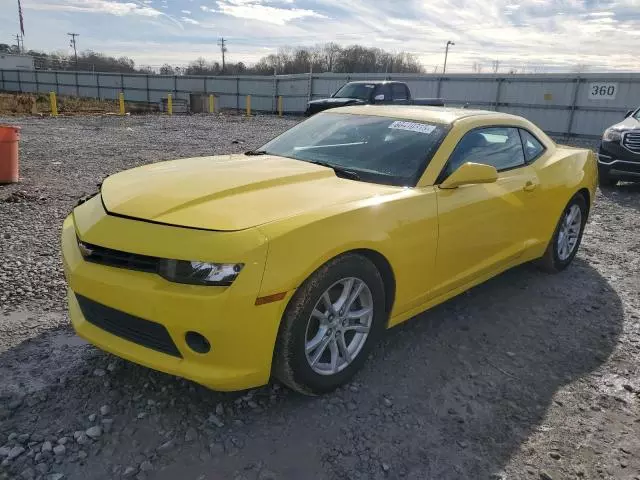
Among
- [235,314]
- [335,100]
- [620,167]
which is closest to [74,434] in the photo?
[235,314]

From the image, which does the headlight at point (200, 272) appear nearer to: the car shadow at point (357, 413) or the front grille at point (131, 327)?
the front grille at point (131, 327)

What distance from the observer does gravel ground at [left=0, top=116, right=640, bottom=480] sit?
230 centimetres

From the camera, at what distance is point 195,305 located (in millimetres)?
2246

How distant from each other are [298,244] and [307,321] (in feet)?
1.30

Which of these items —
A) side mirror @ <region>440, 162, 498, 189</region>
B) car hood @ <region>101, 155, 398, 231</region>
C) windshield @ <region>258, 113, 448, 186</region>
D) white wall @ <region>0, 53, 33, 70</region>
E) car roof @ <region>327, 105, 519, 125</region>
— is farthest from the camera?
white wall @ <region>0, 53, 33, 70</region>

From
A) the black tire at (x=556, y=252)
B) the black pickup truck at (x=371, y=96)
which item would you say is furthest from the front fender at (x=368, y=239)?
the black pickup truck at (x=371, y=96)

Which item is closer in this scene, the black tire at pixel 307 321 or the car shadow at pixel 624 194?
the black tire at pixel 307 321

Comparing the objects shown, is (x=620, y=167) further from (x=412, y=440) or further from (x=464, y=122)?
(x=412, y=440)

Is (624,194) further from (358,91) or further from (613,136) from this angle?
(358,91)

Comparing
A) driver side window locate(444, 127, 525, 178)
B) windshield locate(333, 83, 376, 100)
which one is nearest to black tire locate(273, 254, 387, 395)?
driver side window locate(444, 127, 525, 178)

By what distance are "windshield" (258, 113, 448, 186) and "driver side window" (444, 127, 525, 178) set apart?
0.18 metres

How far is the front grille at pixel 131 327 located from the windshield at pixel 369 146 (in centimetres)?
156

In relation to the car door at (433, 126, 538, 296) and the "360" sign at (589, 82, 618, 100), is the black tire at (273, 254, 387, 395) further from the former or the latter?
the "360" sign at (589, 82, 618, 100)

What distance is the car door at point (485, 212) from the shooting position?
10.7 feet
